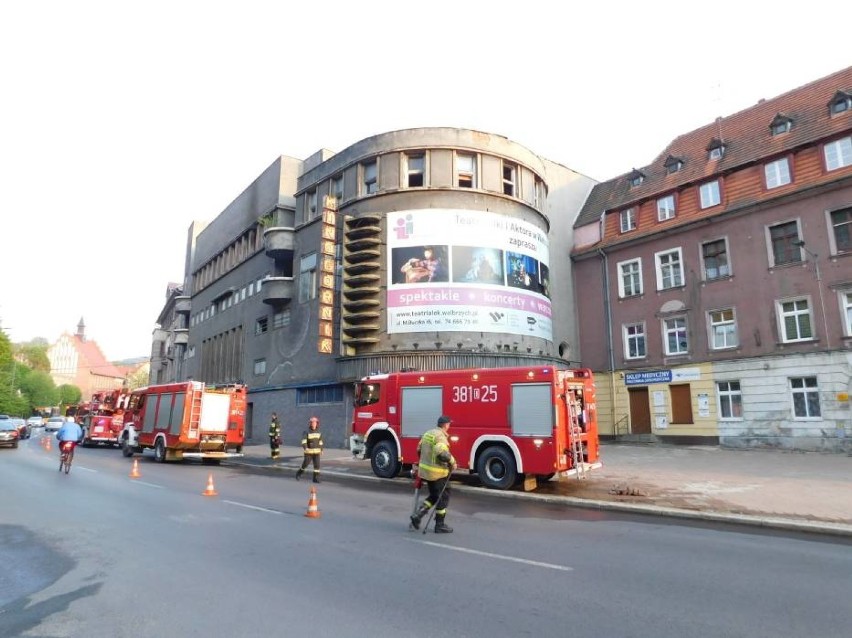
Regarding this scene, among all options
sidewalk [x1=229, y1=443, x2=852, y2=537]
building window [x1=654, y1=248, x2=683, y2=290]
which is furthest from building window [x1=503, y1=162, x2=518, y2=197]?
sidewalk [x1=229, y1=443, x2=852, y2=537]

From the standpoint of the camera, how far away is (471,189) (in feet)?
84.4

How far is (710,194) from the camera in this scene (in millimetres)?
26734

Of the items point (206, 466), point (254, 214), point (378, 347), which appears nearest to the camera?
point (206, 466)

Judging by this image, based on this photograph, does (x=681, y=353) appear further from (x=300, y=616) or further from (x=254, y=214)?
(x=254, y=214)

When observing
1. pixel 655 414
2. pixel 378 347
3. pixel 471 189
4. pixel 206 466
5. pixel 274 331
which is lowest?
pixel 206 466

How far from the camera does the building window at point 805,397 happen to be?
21828 millimetres

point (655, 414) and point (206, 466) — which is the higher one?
point (655, 414)

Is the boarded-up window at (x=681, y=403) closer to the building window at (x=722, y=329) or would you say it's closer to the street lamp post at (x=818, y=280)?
the building window at (x=722, y=329)

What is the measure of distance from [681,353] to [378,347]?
602 inches

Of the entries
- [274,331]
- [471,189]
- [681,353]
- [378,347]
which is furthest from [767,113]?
[274,331]

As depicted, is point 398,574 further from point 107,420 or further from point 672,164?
point 107,420

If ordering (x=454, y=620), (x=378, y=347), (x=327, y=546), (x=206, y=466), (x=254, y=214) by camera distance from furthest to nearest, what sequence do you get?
(x=254, y=214) → (x=378, y=347) → (x=206, y=466) → (x=327, y=546) → (x=454, y=620)

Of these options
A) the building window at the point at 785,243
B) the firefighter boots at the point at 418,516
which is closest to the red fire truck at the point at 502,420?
the firefighter boots at the point at 418,516

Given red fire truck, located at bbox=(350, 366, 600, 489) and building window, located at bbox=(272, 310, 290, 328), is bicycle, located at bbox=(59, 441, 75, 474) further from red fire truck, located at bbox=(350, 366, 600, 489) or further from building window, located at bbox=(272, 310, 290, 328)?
building window, located at bbox=(272, 310, 290, 328)
